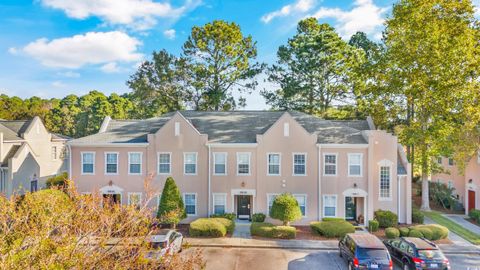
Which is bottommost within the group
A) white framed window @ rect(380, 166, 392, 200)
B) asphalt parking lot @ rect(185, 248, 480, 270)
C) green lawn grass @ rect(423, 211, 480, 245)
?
asphalt parking lot @ rect(185, 248, 480, 270)

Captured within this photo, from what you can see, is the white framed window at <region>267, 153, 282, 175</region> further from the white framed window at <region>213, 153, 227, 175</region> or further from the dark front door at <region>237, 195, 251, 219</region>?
the white framed window at <region>213, 153, 227, 175</region>

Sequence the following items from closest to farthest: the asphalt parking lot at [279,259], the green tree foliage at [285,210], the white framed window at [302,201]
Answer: the asphalt parking lot at [279,259] → the green tree foliage at [285,210] → the white framed window at [302,201]

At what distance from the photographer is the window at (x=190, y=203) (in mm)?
23203

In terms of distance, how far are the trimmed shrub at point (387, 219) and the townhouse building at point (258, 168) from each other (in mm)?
641

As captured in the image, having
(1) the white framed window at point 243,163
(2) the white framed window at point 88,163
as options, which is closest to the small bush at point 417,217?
(1) the white framed window at point 243,163

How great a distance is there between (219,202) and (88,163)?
35.6 feet

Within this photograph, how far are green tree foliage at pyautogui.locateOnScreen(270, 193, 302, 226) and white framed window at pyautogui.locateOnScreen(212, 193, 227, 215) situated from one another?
164 inches

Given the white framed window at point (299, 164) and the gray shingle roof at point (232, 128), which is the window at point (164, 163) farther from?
the white framed window at point (299, 164)

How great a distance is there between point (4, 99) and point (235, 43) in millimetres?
49058

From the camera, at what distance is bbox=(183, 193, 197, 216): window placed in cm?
2320

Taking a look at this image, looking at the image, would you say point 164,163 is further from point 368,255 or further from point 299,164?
point 368,255

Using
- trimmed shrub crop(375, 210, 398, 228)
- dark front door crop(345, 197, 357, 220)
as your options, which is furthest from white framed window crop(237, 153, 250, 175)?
trimmed shrub crop(375, 210, 398, 228)

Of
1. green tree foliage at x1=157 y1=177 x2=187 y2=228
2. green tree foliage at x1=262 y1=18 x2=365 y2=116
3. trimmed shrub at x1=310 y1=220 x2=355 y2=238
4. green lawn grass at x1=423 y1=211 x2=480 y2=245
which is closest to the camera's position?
trimmed shrub at x1=310 y1=220 x2=355 y2=238

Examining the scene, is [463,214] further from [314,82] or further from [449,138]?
[314,82]
